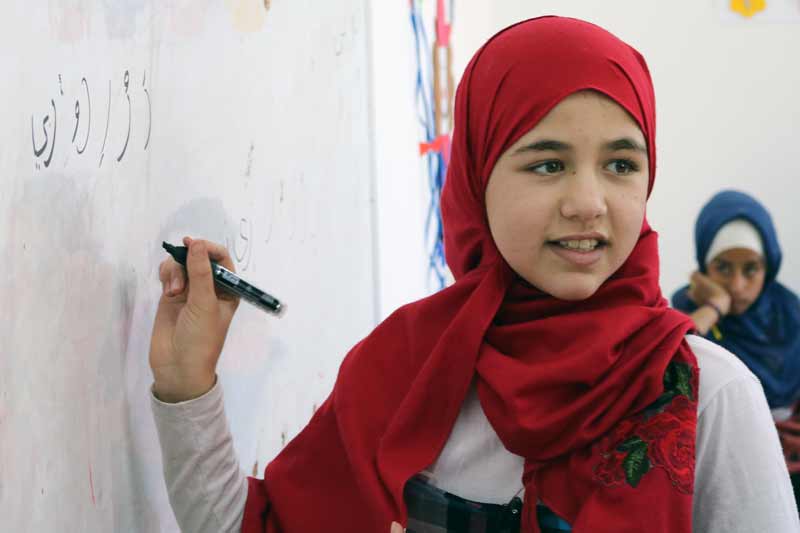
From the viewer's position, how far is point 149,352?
788 millimetres

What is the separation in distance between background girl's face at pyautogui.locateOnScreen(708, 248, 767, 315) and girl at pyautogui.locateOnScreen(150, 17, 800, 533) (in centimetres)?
197

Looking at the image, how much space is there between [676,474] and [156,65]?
0.51 metres

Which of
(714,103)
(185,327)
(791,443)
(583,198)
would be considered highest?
(714,103)

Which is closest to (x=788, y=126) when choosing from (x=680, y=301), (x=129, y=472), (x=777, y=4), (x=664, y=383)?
(x=777, y=4)

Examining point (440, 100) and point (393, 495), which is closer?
point (393, 495)

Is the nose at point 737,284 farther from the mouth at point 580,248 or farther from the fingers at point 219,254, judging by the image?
the fingers at point 219,254

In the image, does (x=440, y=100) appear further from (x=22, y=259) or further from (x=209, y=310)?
(x=22, y=259)

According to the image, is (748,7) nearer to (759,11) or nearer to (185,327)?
(759,11)

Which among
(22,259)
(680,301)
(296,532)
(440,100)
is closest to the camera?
(22,259)

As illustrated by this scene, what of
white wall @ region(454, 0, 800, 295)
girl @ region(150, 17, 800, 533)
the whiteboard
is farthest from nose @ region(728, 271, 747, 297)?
girl @ region(150, 17, 800, 533)

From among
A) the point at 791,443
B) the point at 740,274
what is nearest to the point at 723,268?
the point at 740,274

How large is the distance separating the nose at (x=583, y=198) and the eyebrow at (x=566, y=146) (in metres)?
0.03

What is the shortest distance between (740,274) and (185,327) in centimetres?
227

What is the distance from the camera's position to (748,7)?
3.55 meters
